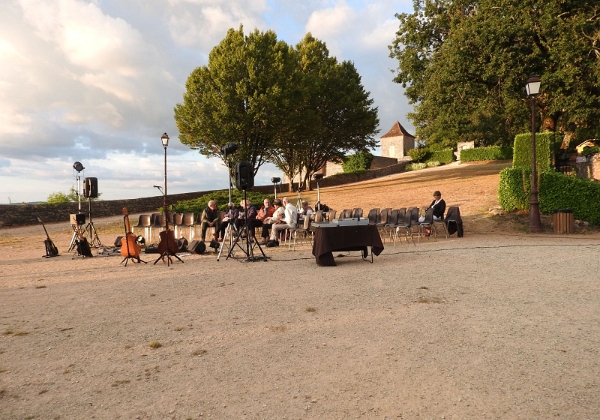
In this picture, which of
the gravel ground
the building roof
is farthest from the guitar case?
the building roof

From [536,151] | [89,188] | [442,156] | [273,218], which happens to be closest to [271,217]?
[273,218]

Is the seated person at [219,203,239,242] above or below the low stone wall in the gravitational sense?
below

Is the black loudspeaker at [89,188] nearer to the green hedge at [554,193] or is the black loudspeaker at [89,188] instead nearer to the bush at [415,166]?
the green hedge at [554,193]

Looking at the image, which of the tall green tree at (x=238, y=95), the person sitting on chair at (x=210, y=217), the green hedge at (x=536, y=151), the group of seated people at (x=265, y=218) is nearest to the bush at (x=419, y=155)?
the tall green tree at (x=238, y=95)

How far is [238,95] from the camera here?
960 inches

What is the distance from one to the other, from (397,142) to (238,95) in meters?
40.6

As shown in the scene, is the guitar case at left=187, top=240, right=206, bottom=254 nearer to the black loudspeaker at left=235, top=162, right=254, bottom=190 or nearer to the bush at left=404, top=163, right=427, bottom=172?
the black loudspeaker at left=235, top=162, right=254, bottom=190

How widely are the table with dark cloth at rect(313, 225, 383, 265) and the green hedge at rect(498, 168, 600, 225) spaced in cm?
738

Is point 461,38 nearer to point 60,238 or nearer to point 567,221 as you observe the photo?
point 567,221

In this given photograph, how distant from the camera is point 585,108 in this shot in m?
17.9

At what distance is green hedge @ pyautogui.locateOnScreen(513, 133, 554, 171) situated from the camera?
14.0m

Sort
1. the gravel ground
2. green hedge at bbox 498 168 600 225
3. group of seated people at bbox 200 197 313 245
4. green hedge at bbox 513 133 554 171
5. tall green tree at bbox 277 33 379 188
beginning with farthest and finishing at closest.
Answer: tall green tree at bbox 277 33 379 188 < green hedge at bbox 513 133 554 171 < green hedge at bbox 498 168 600 225 < group of seated people at bbox 200 197 313 245 < the gravel ground

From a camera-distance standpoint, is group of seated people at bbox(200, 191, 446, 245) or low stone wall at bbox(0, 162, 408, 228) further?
low stone wall at bbox(0, 162, 408, 228)

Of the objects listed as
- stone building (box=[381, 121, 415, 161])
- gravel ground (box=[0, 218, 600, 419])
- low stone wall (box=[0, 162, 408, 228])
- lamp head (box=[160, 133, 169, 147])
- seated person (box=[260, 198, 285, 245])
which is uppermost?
stone building (box=[381, 121, 415, 161])
